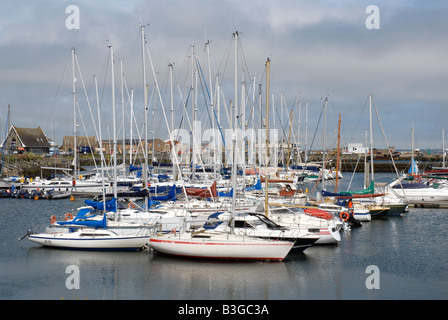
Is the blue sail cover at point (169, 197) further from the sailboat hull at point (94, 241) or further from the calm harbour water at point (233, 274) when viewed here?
the calm harbour water at point (233, 274)

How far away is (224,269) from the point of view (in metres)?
25.8

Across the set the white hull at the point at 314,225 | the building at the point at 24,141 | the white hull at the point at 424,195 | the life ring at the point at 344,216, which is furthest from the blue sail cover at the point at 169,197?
the building at the point at 24,141

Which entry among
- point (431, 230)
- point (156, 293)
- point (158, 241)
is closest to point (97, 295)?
point (156, 293)

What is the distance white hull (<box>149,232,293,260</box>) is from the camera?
87.9 feet

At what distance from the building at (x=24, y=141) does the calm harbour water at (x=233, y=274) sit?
98.2m

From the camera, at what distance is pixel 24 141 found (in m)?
126

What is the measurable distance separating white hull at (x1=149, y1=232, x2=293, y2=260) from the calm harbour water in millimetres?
459

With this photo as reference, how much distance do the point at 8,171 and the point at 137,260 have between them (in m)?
73.7

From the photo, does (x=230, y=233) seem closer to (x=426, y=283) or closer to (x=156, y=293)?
(x=156, y=293)

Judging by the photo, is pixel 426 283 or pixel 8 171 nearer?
pixel 426 283

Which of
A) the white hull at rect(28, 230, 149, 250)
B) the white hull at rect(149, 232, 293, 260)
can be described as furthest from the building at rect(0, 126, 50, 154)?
the white hull at rect(149, 232, 293, 260)

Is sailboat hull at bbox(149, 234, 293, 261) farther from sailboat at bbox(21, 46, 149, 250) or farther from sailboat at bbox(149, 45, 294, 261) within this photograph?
sailboat at bbox(21, 46, 149, 250)

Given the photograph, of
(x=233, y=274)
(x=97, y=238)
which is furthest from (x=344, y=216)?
(x=97, y=238)

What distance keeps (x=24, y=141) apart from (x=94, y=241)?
106482mm
